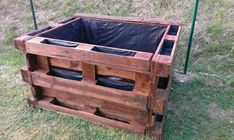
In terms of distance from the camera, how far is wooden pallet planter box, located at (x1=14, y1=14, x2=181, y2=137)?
1792mm

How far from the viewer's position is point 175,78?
122 inches

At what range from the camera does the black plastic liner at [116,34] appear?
9.09 ft

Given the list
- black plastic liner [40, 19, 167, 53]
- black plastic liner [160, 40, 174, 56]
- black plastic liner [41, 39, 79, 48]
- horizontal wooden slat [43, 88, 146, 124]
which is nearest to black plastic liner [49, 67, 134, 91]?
horizontal wooden slat [43, 88, 146, 124]

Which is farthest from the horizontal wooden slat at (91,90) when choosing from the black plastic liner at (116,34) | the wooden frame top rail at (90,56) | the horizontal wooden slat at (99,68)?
the black plastic liner at (116,34)

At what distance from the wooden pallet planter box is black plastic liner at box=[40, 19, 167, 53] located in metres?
0.20

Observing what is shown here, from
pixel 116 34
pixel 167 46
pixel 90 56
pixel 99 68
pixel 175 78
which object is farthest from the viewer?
pixel 175 78

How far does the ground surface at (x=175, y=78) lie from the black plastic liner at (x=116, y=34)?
699 mm

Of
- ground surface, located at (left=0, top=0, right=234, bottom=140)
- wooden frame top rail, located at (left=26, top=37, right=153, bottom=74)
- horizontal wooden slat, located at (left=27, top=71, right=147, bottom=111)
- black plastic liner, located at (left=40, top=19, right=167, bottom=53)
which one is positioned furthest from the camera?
black plastic liner, located at (left=40, top=19, right=167, bottom=53)

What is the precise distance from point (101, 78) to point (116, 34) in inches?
43.1

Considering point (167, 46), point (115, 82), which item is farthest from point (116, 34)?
point (115, 82)

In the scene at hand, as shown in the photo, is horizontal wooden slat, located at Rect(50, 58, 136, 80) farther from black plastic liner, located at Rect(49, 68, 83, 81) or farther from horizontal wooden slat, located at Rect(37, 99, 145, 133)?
horizontal wooden slat, located at Rect(37, 99, 145, 133)

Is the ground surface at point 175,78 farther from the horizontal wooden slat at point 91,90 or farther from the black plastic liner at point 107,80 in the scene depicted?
the black plastic liner at point 107,80

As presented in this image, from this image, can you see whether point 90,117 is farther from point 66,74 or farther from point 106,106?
point 66,74

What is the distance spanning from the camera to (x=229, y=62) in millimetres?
3381
